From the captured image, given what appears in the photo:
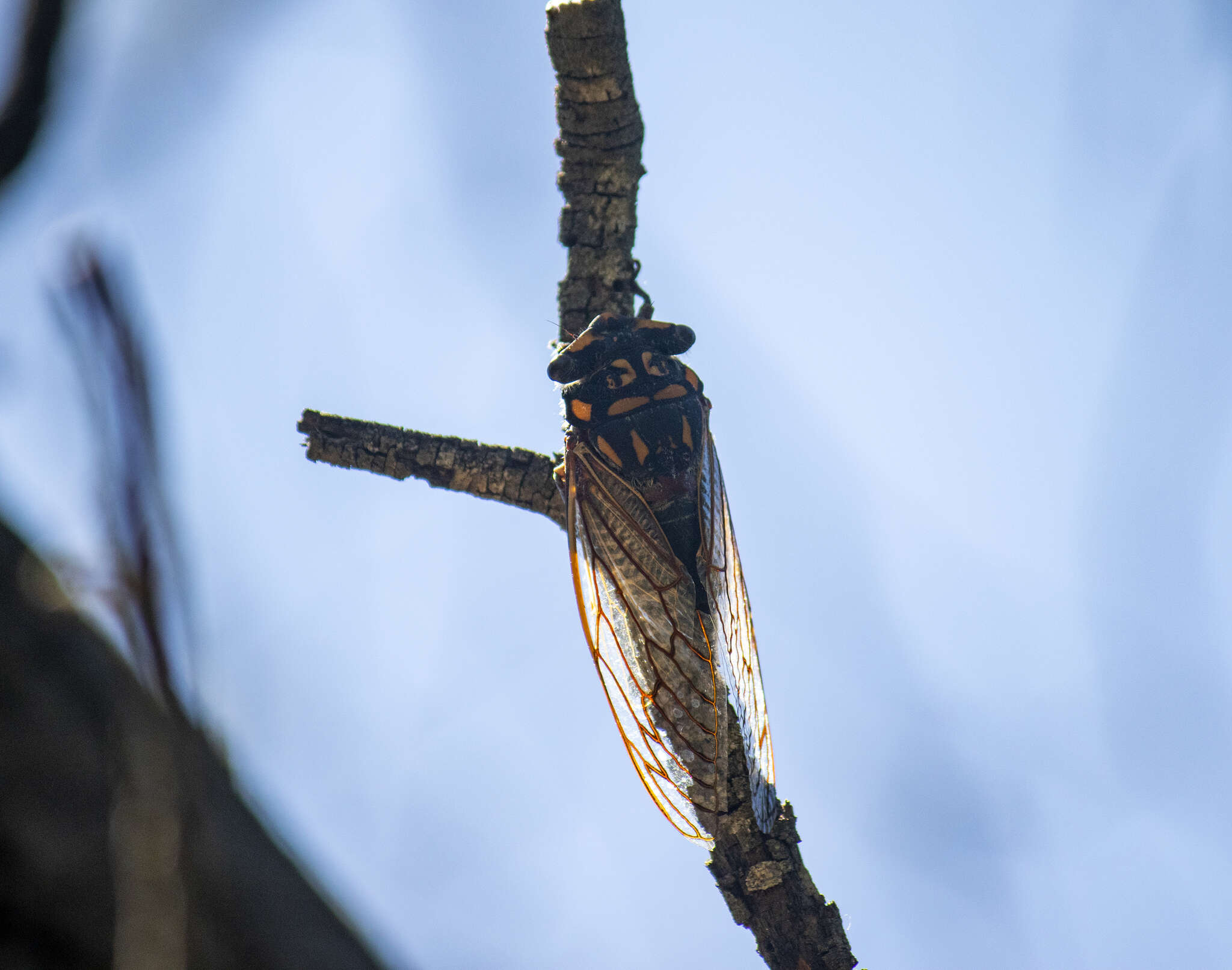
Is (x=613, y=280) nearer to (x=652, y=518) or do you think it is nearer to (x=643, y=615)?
(x=652, y=518)

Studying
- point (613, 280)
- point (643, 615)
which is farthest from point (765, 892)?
point (613, 280)

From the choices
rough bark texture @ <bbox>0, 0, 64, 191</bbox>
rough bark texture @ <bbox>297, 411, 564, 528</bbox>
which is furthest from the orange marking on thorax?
rough bark texture @ <bbox>0, 0, 64, 191</bbox>

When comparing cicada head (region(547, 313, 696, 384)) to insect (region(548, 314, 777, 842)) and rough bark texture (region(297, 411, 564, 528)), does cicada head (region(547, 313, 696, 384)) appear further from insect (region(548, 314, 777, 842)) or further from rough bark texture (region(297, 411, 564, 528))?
rough bark texture (region(297, 411, 564, 528))

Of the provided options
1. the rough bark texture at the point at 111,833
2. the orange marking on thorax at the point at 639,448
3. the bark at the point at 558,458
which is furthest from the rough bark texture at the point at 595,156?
the rough bark texture at the point at 111,833

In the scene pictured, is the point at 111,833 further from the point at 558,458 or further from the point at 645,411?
the point at 645,411

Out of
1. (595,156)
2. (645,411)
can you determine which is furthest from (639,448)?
(595,156)

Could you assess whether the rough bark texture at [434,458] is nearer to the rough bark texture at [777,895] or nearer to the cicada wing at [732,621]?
the cicada wing at [732,621]
